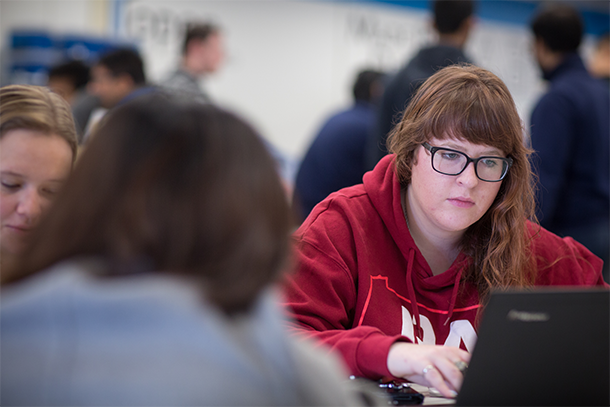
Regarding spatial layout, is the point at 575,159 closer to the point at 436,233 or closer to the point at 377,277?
the point at 436,233

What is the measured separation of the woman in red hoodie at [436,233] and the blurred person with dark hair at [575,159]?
1021 mm

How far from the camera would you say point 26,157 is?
1282 mm

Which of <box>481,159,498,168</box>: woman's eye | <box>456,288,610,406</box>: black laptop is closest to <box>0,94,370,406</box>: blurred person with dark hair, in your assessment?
<box>456,288,610,406</box>: black laptop

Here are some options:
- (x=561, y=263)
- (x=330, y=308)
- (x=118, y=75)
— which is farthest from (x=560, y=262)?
(x=118, y=75)

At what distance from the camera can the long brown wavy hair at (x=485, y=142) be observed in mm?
1351

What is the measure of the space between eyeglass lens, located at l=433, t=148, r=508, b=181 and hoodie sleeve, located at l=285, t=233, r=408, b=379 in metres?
0.32

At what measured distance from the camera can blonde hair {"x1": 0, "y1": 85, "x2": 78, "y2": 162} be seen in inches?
51.1

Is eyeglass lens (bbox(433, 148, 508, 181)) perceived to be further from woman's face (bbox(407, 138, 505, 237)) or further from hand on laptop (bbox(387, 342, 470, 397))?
hand on laptop (bbox(387, 342, 470, 397))

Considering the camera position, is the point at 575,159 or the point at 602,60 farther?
the point at 602,60

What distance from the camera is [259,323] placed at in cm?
67

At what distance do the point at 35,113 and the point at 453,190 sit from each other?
3.07 ft

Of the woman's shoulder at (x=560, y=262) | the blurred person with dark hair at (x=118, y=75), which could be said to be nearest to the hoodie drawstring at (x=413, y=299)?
the woman's shoulder at (x=560, y=262)

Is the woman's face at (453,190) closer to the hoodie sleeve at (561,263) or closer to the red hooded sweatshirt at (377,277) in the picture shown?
the red hooded sweatshirt at (377,277)

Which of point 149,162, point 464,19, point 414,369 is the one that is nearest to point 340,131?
point 464,19
